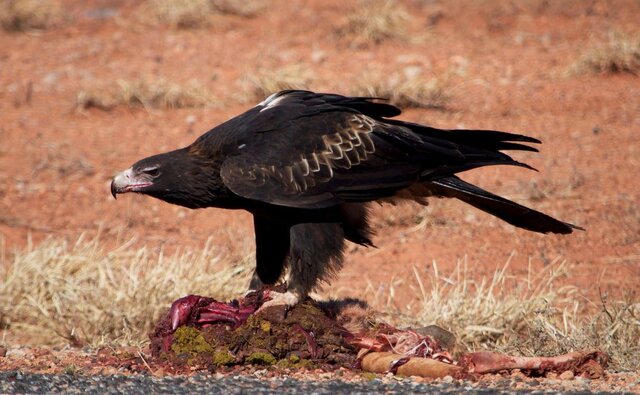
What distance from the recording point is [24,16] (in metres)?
16.8

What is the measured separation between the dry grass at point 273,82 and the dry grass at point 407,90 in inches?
26.8

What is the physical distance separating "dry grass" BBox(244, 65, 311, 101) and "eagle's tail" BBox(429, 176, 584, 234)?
5952 mm

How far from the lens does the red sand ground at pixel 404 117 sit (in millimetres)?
9367

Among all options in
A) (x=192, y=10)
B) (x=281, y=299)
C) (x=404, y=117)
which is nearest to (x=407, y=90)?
(x=404, y=117)

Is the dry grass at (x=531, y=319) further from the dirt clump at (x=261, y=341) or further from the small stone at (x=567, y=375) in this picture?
the dirt clump at (x=261, y=341)

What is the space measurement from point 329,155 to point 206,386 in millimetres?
1829

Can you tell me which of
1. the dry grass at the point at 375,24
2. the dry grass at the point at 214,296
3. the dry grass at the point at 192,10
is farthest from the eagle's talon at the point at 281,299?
the dry grass at the point at 192,10

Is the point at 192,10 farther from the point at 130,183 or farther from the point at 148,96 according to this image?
the point at 130,183

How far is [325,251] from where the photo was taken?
6672 millimetres

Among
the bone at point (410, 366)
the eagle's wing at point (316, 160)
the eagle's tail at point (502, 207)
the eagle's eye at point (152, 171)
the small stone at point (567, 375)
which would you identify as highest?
the eagle's wing at point (316, 160)

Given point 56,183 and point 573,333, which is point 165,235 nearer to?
point 56,183

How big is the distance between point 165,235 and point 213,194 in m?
3.28

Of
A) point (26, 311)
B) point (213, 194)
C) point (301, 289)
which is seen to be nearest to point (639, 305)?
point (301, 289)

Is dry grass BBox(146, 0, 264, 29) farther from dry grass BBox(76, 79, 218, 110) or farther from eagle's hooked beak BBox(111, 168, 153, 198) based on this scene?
eagle's hooked beak BBox(111, 168, 153, 198)
